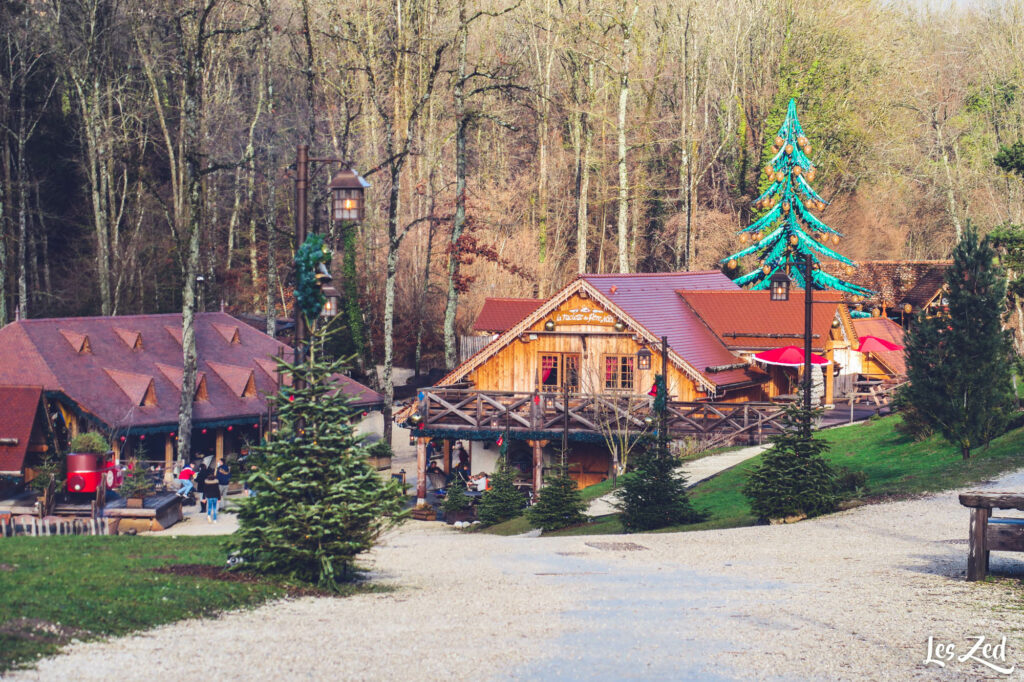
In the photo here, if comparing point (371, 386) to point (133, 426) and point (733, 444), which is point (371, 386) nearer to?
point (133, 426)

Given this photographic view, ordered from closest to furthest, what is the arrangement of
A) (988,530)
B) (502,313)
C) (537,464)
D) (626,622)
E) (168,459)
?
1. (626,622)
2. (988,530)
3. (537,464)
4. (168,459)
5. (502,313)

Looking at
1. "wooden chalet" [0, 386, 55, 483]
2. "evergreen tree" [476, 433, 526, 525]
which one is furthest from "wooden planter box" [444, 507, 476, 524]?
"wooden chalet" [0, 386, 55, 483]

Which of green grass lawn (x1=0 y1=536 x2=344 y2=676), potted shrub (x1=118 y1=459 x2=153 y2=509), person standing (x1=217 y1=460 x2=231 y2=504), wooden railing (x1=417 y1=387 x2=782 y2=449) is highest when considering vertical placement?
wooden railing (x1=417 y1=387 x2=782 y2=449)

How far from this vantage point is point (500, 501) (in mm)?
24969

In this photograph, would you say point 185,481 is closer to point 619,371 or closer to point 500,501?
point 500,501

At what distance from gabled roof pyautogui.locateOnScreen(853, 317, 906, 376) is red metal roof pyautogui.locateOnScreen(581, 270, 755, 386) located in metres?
13.1

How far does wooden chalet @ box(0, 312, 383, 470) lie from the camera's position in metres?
33.5

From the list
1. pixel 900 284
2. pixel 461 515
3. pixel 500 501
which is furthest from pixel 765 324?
pixel 900 284

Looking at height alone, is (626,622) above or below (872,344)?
below

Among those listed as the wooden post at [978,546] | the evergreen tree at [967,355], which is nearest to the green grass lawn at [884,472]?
the evergreen tree at [967,355]

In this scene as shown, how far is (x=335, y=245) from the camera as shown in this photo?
62000mm

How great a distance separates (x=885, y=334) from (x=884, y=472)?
1236 inches

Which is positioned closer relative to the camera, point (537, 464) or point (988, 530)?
point (988, 530)

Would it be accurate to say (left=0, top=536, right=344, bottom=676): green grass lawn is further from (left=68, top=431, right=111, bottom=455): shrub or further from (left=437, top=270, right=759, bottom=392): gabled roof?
(left=437, top=270, right=759, bottom=392): gabled roof
